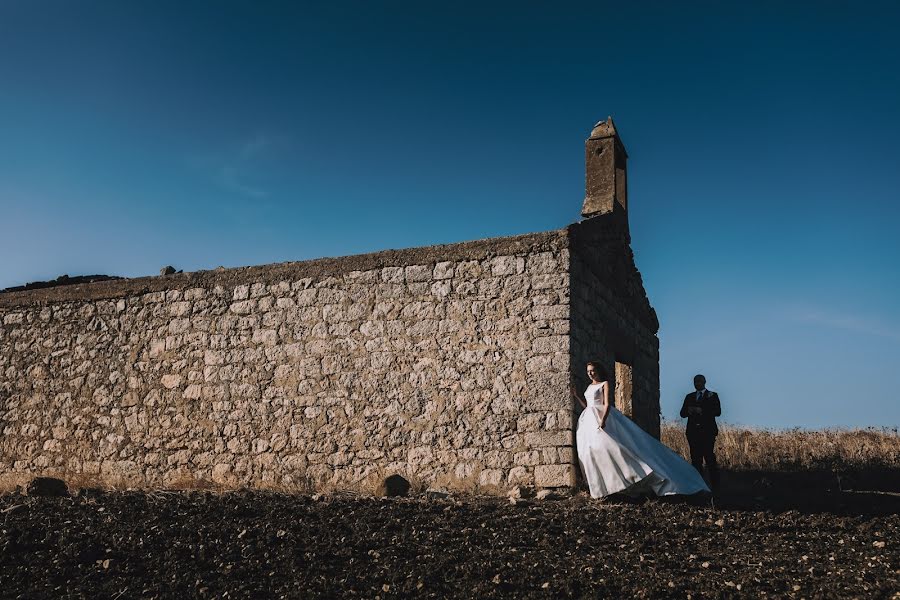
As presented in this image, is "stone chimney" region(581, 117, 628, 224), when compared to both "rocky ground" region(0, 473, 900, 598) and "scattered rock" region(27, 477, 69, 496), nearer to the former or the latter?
"rocky ground" region(0, 473, 900, 598)

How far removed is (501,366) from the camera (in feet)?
31.9

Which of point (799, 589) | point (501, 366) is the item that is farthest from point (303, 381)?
point (799, 589)

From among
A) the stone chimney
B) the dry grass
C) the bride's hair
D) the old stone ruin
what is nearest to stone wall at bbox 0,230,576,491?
the old stone ruin

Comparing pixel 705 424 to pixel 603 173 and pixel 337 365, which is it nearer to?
pixel 603 173

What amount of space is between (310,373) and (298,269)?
127 cm

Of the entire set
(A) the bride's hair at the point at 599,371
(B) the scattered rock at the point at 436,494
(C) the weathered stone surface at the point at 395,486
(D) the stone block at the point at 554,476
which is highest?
(A) the bride's hair at the point at 599,371

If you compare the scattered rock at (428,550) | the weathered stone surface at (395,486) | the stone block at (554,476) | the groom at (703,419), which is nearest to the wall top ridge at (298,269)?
the stone block at (554,476)

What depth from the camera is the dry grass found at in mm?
13578

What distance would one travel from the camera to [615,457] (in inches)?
345

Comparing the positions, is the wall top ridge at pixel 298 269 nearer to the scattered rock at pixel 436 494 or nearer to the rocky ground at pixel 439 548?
the scattered rock at pixel 436 494

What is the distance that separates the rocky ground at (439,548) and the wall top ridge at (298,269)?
2.73 m

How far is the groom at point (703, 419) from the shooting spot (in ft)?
34.6

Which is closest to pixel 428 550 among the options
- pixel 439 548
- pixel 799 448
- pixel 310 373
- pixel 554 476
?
pixel 439 548

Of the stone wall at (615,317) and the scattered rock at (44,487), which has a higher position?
the stone wall at (615,317)
